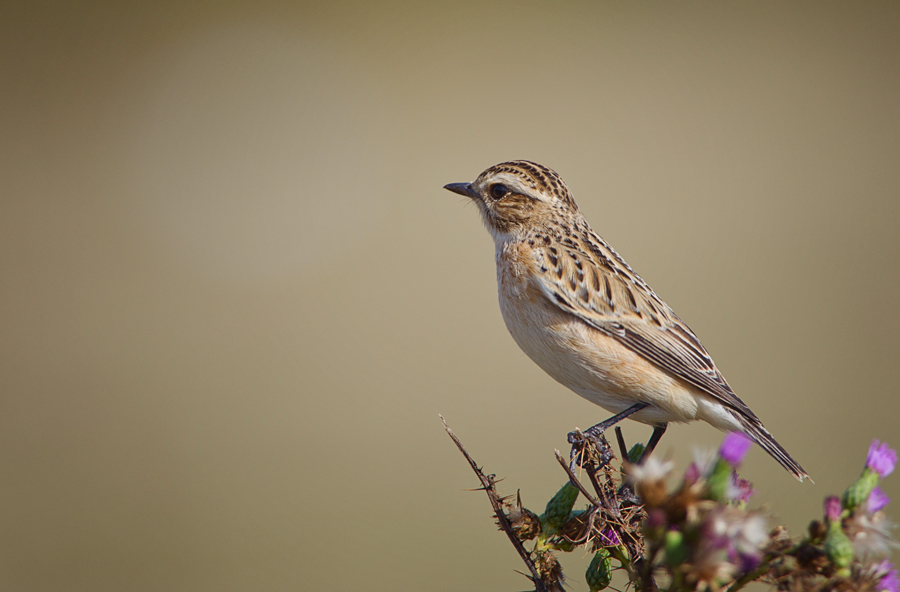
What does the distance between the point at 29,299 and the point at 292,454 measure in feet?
24.2

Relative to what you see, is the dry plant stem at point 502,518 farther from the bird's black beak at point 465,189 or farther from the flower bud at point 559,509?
the bird's black beak at point 465,189

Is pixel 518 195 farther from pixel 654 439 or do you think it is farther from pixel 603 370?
pixel 654 439

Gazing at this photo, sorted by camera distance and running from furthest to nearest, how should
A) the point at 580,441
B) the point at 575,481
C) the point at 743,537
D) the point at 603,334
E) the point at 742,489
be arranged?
the point at 603,334 → the point at 580,441 → the point at 575,481 → the point at 742,489 → the point at 743,537

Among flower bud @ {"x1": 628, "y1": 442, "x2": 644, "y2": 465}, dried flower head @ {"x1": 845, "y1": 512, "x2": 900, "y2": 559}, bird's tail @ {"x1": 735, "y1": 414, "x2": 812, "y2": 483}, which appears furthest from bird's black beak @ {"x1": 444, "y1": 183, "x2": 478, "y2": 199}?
dried flower head @ {"x1": 845, "y1": 512, "x2": 900, "y2": 559}

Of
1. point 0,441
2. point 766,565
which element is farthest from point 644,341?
point 0,441

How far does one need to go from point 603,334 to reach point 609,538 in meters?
1.98

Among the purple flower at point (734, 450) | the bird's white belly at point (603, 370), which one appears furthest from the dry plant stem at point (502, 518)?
the bird's white belly at point (603, 370)

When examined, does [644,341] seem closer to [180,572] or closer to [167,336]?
[180,572]

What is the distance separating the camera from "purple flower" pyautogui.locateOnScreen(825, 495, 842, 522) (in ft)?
5.22

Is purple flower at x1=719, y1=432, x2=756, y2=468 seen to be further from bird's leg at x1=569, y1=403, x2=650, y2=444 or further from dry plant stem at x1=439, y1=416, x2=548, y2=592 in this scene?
bird's leg at x1=569, y1=403, x2=650, y2=444

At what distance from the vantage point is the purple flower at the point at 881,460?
1.62m

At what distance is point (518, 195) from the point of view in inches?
194

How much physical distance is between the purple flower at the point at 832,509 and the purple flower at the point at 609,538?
75cm

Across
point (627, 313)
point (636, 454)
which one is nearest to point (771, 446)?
point (627, 313)
